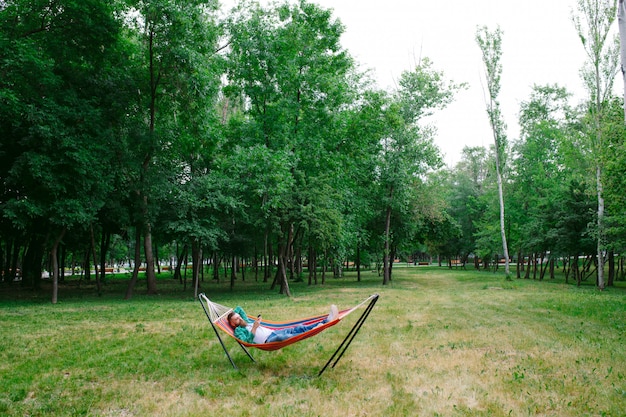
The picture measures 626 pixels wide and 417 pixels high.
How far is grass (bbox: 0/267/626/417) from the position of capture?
13.5ft

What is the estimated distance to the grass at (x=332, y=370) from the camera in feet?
13.5

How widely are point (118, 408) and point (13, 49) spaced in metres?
11.8

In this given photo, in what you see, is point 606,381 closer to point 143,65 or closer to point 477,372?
point 477,372

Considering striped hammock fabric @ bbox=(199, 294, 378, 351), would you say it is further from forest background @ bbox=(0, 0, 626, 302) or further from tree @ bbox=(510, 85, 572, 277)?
tree @ bbox=(510, 85, 572, 277)

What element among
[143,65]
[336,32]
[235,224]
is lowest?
[235,224]

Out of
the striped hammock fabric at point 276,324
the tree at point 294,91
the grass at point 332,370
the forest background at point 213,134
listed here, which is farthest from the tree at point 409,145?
the striped hammock fabric at point 276,324

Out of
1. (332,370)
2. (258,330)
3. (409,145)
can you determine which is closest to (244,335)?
(258,330)

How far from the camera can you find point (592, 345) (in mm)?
6449

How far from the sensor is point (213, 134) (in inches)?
629

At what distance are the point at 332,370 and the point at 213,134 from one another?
41.0 ft

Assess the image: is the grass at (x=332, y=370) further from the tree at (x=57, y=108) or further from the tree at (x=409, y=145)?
the tree at (x=409, y=145)

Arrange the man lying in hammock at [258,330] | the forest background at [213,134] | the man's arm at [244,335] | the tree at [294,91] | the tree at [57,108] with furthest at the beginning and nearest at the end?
the tree at [294,91] < the forest background at [213,134] < the tree at [57,108] < the man's arm at [244,335] < the man lying in hammock at [258,330]

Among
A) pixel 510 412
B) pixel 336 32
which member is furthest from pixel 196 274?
pixel 510 412

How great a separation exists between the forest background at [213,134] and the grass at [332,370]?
18.3ft
